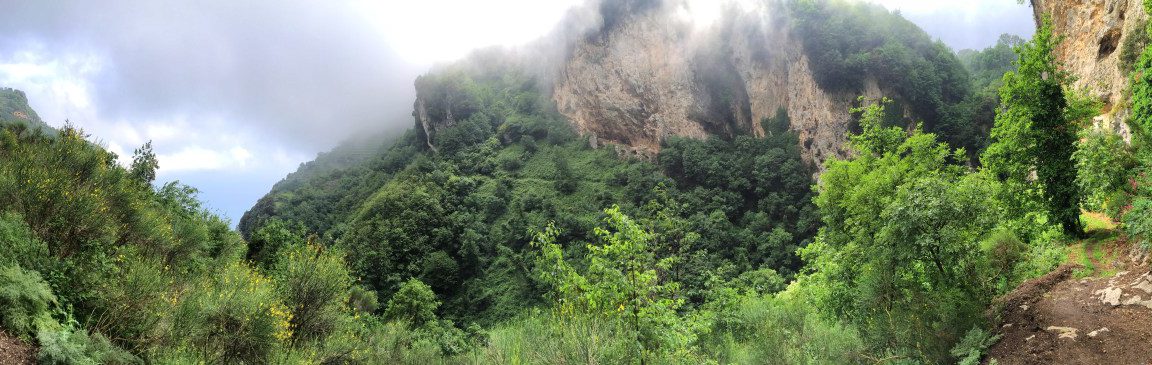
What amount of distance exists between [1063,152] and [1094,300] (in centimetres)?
405

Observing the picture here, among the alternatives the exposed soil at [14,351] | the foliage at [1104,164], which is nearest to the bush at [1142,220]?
the foliage at [1104,164]

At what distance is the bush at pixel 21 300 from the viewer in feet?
26.7

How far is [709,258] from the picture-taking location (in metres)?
52.4

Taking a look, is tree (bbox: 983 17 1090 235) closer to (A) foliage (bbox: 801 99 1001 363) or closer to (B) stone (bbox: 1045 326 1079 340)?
(A) foliage (bbox: 801 99 1001 363)

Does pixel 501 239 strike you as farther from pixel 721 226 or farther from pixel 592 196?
pixel 721 226

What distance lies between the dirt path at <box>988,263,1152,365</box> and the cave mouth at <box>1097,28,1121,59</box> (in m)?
10.9

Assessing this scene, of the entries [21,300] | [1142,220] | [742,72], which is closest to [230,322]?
[21,300]

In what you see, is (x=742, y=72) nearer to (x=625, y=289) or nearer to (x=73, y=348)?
(x=625, y=289)

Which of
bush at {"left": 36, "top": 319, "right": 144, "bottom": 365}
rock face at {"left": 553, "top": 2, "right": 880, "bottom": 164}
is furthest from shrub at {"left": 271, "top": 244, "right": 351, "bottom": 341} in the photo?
rock face at {"left": 553, "top": 2, "right": 880, "bottom": 164}

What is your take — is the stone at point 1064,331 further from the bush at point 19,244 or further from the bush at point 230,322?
the bush at point 19,244

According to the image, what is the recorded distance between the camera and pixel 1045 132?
38.5 ft

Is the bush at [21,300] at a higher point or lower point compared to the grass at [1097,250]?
higher

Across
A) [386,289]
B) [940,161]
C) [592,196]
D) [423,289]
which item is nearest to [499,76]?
[592,196]

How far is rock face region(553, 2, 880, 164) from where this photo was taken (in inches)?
3004
